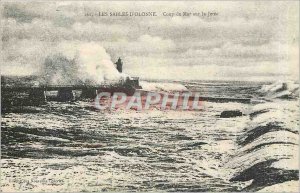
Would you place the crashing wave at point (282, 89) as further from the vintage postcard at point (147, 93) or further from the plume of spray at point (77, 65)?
the plume of spray at point (77, 65)

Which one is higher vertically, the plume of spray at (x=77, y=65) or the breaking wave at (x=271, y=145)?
the plume of spray at (x=77, y=65)

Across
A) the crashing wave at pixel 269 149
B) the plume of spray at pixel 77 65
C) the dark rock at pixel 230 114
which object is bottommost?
the crashing wave at pixel 269 149

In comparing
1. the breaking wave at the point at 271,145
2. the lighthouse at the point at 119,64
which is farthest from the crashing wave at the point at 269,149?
the lighthouse at the point at 119,64

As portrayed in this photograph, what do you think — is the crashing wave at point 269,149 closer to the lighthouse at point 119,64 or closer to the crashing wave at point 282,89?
the crashing wave at point 282,89

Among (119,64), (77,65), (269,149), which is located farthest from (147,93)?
(269,149)

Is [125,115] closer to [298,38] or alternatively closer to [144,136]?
[144,136]

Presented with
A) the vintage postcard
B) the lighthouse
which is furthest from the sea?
the lighthouse

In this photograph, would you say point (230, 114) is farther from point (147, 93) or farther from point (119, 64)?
point (119, 64)
